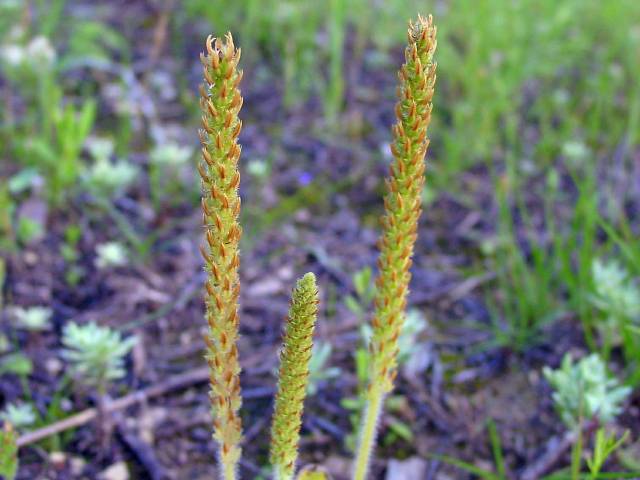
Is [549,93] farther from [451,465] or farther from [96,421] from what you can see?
[96,421]

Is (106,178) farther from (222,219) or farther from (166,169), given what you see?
(222,219)

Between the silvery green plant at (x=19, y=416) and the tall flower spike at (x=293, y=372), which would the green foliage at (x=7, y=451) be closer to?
the silvery green plant at (x=19, y=416)

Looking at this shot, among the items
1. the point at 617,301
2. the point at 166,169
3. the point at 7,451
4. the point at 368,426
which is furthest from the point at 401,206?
the point at 166,169

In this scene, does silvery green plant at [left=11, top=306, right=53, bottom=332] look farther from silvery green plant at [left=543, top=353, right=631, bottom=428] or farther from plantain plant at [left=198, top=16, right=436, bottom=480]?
silvery green plant at [left=543, top=353, right=631, bottom=428]

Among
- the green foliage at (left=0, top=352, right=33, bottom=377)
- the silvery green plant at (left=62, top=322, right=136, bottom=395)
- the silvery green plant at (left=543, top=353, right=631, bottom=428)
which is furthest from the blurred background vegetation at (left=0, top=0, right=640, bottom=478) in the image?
the silvery green plant at (left=62, top=322, right=136, bottom=395)

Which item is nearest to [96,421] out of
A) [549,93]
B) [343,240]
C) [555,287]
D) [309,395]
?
[309,395]

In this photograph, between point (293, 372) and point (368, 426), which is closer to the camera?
point (293, 372)
